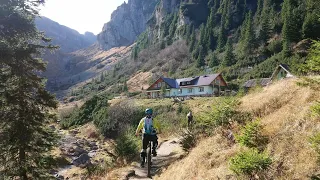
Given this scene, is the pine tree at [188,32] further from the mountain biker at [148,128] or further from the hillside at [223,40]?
the mountain biker at [148,128]

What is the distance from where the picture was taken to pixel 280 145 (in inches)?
262

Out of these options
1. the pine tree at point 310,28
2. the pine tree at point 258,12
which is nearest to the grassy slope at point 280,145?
the pine tree at point 310,28

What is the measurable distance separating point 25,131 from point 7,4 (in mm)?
6028

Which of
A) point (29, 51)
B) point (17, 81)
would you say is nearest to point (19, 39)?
point (29, 51)

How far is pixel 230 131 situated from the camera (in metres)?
9.41

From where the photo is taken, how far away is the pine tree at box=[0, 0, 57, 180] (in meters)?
12.4

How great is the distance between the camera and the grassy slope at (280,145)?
18.8 feet

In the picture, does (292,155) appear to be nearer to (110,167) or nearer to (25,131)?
(110,167)

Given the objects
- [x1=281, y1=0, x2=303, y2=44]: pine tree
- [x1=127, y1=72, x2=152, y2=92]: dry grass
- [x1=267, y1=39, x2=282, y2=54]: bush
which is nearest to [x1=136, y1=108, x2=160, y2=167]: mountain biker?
[x1=281, y1=0, x2=303, y2=44]: pine tree

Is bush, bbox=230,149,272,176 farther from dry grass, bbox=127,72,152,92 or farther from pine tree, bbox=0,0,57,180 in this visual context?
dry grass, bbox=127,72,152,92

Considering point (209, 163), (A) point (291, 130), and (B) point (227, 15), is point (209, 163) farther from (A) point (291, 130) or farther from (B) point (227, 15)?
(B) point (227, 15)

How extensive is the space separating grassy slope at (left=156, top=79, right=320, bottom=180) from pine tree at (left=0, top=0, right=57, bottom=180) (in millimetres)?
7177

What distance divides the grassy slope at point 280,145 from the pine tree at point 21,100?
23.5 ft

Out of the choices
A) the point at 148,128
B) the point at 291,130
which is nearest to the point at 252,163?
the point at 291,130
